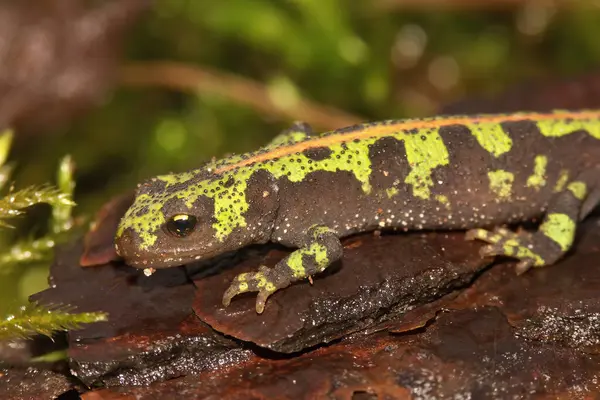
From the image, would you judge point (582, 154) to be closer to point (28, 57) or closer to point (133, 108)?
point (133, 108)

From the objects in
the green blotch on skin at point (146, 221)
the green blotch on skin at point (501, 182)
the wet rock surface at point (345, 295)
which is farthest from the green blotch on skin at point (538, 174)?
the green blotch on skin at point (146, 221)

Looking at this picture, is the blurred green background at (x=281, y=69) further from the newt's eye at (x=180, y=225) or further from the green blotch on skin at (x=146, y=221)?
the newt's eye at (x=180, y=225)

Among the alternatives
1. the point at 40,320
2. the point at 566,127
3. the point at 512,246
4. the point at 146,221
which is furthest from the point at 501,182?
the point at 40,320

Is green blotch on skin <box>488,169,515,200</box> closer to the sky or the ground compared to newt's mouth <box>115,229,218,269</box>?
closer to the sky

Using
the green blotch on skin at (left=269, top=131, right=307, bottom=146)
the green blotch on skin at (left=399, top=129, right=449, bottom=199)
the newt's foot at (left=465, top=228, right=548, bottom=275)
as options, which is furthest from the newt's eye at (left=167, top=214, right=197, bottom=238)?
the newt's foot at (left=465, top=228, right=548, bottom=275)

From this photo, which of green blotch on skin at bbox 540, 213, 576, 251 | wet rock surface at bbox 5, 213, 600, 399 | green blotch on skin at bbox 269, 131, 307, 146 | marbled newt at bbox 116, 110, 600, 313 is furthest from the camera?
green blotch on skin at bbox 269, 131, 307, 146

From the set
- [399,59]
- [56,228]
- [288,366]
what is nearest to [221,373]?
[288,366]

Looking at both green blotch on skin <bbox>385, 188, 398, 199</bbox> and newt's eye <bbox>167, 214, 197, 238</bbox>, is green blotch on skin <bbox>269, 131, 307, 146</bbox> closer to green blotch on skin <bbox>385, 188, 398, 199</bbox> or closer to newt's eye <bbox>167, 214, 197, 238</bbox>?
green blotch on skin <bbox>385, 188, 398, 199</bbox>

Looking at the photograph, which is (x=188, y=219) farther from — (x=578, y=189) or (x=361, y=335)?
(x=578, y=189)
